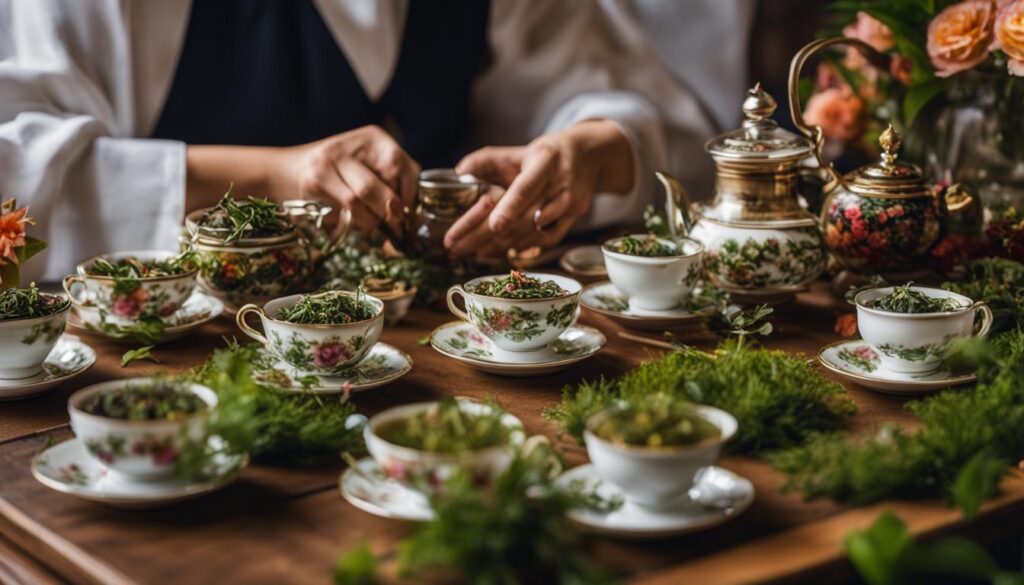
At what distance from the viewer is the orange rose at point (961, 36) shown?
1.68 m

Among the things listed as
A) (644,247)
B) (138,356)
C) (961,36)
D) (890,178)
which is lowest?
(138,356)

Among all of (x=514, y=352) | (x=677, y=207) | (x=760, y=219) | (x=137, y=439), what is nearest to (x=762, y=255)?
(x=760, y=219)

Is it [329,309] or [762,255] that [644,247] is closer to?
[762,255]

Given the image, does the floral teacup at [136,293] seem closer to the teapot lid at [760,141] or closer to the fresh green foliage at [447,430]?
the fresh green foliage at [447,430]

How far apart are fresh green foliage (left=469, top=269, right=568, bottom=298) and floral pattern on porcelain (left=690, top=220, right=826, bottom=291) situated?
0.96 ft

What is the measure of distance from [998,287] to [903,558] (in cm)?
72

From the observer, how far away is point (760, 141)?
1.60 meters

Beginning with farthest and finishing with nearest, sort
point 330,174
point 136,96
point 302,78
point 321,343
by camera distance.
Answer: point 302,78 < point 136,96 < point 330,174 < point 321,343

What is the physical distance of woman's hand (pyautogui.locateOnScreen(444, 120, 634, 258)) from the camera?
5.71 ft

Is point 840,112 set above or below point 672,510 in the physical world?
above

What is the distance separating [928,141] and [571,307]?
2.85ft

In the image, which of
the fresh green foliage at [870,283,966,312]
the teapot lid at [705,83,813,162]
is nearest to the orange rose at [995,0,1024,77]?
the teapot lid at [705,83,813,162]

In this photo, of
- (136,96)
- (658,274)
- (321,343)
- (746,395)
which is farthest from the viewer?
(136,96)

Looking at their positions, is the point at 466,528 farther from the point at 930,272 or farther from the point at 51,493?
the point at 930,272
